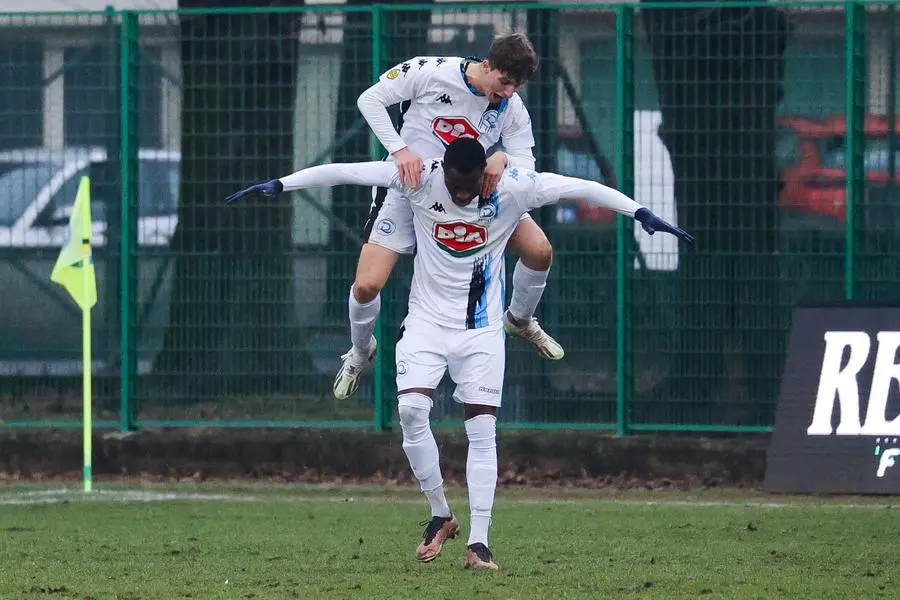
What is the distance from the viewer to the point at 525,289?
10.5 meters

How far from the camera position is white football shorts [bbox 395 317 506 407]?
9227 millimetres

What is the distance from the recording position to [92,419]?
46.8 ft

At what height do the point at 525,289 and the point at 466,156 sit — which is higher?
the point at 466,156

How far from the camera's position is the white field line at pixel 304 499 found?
1248 cm

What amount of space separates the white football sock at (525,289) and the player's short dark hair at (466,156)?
146cm

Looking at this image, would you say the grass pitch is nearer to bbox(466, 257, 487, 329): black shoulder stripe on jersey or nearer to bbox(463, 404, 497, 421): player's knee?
bbox(463, 404, 497, 421): player's knee

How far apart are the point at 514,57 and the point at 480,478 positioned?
199 cm

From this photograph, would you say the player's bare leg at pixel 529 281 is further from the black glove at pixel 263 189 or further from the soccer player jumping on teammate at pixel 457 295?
the black glove at pixel 263 189

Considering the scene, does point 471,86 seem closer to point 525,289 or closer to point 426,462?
point 525,289

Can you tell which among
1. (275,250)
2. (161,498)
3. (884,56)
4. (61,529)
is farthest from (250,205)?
(884,56)

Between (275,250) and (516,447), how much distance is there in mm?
2223

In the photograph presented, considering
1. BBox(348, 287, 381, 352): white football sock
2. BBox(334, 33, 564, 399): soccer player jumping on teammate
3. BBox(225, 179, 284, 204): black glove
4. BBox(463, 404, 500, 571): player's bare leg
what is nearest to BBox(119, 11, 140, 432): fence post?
BBox(348, 287, 381, 352): white football sock

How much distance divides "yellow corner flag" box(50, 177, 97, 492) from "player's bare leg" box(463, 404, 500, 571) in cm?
442

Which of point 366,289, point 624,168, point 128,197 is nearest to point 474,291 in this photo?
point 366,289
